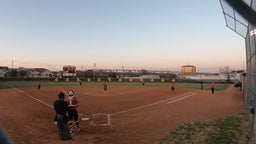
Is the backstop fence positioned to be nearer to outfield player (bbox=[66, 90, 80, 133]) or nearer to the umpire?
the umpire

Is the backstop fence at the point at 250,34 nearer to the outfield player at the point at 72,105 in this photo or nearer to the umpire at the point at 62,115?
the umpire at the point at 62,115

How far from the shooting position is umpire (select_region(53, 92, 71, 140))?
10.5 m

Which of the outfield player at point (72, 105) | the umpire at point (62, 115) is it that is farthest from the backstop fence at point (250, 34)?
the outfield player at point (72, 105)

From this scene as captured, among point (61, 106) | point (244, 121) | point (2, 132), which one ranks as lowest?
point (244, 121)

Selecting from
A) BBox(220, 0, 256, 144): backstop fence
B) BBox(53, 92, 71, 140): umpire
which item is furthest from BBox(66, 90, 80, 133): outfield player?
BBox(220, 0, 256, 144): backstop fence

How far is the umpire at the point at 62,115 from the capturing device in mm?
10547

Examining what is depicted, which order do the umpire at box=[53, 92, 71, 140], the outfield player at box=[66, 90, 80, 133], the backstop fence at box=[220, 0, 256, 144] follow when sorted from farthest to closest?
the outfield player at box=[66, 90, 80, 133], the umpire at box=[53, 92, 71, 140], the backstop fence at box=[220, 0, 256, 144]

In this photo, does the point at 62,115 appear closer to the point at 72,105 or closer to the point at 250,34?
the point at 72,105

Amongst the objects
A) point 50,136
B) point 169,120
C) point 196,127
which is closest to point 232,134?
point 196,127

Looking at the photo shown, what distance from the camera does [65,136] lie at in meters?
10.8

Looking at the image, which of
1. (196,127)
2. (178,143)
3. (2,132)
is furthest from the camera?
(196,127)

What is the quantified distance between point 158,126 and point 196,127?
4.95 feet

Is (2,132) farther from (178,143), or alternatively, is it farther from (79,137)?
(79,137)

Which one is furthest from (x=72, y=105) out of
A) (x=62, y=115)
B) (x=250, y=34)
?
(x=250, y=34)
